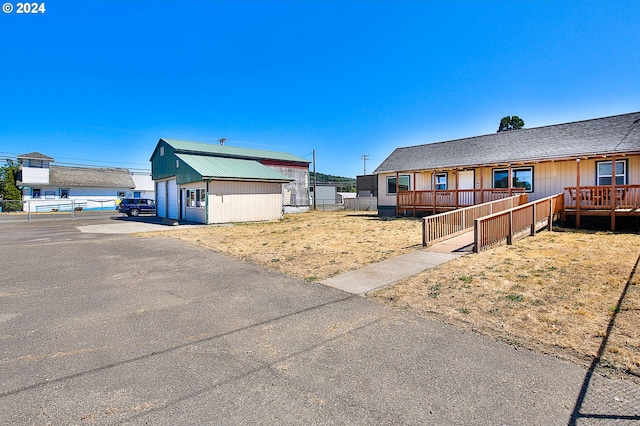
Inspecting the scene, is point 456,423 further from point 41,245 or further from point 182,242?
point 41,245

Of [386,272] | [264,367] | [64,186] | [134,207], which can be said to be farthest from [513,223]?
[64,186]

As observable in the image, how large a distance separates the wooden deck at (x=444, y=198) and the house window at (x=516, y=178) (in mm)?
1142

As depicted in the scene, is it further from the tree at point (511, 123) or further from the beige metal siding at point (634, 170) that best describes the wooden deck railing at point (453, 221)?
the tree at point (511, 123)

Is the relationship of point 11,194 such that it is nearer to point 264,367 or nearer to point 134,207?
point 134,207

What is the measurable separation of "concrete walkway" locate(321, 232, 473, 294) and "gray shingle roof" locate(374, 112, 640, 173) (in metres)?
9.30

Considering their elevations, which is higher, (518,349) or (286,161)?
(286,161)

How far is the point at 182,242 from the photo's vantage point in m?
12.8

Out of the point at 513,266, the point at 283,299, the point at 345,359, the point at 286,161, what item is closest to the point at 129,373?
the point at 345,359

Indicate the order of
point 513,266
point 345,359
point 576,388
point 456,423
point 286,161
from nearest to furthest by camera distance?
point 456,423, point 576,388, point 345,359, point 513,266, point 286,161

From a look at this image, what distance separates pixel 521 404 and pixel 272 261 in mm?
6666

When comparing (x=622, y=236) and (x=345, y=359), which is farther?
(x=622, y=236)

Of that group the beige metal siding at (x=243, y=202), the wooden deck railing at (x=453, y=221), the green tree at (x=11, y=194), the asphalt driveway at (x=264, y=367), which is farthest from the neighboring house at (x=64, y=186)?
the wooden deck railing at (x=453, y=221)

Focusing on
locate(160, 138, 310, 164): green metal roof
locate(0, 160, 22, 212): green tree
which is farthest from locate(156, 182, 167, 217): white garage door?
locate(0, 160, 22, 212): green tree

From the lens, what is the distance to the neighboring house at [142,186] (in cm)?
4834
